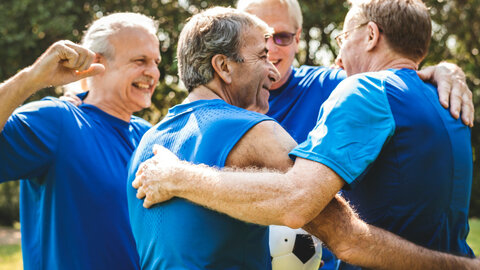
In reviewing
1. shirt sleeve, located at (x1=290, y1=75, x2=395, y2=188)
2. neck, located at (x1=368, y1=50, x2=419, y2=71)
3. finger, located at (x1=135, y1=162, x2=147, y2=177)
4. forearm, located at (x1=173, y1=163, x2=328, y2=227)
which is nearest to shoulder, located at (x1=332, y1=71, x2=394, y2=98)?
shirt sleeve, located at (x1=290, y1=75, x2=395, y2=188)

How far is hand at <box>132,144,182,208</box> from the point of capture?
2.36 m

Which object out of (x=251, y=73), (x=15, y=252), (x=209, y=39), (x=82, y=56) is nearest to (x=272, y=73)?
(x=251, y=73)

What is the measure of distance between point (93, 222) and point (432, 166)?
6.83 ft

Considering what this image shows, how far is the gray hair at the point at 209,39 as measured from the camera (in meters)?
2.60

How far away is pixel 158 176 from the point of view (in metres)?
2.39

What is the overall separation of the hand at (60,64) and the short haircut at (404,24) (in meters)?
1.72

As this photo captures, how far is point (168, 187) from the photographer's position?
7.76 ft

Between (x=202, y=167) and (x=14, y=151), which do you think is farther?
(x=14, y=151)

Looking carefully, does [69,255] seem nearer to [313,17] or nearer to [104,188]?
[104,188]

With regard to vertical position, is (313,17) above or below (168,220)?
below

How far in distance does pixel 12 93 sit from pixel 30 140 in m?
0.32

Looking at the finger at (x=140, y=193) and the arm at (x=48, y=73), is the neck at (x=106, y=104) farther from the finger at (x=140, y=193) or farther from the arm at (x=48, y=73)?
the finger at (x=140, y=193)

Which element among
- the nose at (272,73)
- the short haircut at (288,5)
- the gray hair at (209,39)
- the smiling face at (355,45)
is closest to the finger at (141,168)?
the gray hair at (209,39)

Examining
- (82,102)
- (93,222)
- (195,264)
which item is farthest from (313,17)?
(195,264)
